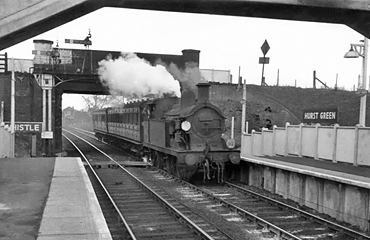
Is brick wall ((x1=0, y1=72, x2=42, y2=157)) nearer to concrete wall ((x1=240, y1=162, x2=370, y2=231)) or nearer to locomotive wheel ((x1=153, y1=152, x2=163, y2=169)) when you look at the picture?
locomotive wheel ((x1=153, y1=152, x2=163, y2=169))

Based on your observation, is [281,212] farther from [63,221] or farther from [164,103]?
[164,103]

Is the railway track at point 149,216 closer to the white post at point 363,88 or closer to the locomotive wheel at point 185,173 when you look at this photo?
the locomotive wheel at point 185,173

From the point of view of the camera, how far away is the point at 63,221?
661 cm

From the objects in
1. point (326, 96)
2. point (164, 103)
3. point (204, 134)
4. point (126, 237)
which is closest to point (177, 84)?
point (164, 103)

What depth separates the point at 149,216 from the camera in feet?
30.8

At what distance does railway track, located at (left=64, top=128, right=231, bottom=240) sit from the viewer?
25.8 ft

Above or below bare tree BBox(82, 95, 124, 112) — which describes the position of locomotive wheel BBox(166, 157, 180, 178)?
below

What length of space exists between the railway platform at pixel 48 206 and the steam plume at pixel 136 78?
24.3 feet

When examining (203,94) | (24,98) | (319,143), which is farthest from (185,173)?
(24,98)

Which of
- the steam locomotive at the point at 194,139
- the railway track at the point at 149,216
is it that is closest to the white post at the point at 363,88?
the steam locomotive at the point at 194,139

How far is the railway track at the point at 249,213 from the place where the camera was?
8016 millimetres

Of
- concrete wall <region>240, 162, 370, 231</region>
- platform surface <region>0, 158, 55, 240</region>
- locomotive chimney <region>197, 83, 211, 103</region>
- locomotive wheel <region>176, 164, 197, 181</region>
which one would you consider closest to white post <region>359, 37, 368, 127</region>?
concrete wall <region>240, 162, 370, 231</region>

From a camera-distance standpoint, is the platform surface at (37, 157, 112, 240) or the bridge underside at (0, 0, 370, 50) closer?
the bridge underside at (0, 0, 370, 50)

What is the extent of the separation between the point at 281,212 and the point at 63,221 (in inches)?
213
